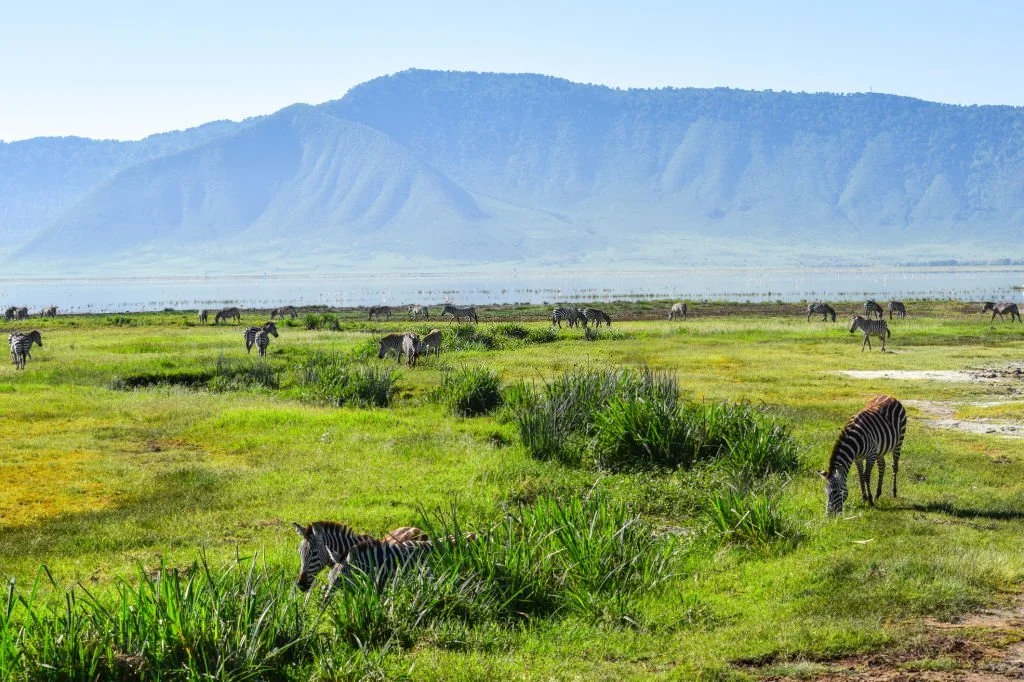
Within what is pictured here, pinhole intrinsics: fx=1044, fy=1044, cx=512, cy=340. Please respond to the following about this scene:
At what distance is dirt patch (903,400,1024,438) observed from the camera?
21938 millimetres

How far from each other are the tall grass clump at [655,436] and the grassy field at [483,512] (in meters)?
0.36

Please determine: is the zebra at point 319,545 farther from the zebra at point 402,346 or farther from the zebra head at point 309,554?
the zebra at point 402,346

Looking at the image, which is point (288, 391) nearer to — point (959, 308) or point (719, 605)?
point (719, 605)

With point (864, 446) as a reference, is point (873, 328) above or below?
above

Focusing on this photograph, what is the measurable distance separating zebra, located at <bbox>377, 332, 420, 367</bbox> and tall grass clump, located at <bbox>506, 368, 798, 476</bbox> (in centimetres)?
1481

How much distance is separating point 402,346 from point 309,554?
85.3 feet

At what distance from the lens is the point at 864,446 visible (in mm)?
14977

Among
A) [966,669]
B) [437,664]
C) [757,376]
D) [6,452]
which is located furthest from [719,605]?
[757,376]

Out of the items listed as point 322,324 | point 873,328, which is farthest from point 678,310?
point 873,328

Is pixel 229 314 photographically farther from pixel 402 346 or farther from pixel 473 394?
pixel 473 394

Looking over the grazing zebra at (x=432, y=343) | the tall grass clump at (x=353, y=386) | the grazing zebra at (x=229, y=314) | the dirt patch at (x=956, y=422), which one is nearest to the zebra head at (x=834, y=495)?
the dirt patch at (x=956, y=422)

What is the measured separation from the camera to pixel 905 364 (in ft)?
118

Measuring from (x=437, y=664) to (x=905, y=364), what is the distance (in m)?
30.4

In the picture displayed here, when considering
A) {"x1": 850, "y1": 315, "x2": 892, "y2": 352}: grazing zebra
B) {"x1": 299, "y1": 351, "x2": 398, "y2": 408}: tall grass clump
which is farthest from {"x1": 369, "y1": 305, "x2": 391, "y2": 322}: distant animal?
{"x1": 299, "y1": 351, "x2": 398, "y2": 408}: tall grass clump
